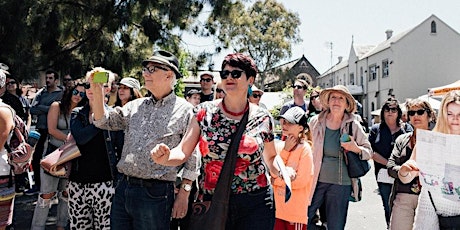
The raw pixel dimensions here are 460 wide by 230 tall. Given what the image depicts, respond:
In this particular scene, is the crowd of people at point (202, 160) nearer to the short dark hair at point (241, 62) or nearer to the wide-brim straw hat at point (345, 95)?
the short dark hair at point (241, 62)

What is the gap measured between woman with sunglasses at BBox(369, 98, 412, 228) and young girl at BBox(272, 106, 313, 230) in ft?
4.63

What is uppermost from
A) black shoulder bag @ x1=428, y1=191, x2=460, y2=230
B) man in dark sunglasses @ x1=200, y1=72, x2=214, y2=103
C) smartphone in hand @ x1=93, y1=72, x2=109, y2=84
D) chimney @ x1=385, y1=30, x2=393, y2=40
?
chimney @ x1=385, y1=30, x2=393, y2=40

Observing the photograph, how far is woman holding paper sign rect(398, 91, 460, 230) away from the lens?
3.04m

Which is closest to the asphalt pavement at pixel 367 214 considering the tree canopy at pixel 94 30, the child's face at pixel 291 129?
the child's face at pixel 291 129

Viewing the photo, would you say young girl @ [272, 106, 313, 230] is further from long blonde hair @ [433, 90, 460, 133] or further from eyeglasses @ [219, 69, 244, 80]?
eyeglasses @ [219, 69, 244, 80]

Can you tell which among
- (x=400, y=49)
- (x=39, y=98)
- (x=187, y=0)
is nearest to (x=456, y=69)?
(x=400, y=49)

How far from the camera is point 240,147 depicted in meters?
2.89

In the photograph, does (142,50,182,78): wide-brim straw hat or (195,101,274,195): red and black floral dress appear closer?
(195,101,274,195): red and black floral dress

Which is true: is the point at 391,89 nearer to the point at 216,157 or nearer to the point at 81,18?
the point at 81,18

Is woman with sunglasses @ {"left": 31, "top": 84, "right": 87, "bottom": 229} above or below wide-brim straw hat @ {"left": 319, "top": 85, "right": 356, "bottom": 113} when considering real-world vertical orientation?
below

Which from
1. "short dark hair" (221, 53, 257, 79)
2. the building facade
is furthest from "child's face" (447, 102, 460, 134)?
the building facade

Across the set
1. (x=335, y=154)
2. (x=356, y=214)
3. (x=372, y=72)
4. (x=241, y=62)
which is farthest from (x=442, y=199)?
(x=372, y=72)

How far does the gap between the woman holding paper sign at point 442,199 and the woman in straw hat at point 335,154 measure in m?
1.51

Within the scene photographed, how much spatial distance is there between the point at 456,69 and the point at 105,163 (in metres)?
40.2
